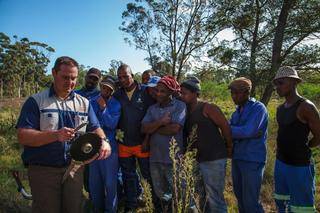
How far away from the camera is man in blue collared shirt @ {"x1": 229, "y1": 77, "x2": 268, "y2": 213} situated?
3846 millimetres

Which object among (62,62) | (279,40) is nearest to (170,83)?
(62,62)

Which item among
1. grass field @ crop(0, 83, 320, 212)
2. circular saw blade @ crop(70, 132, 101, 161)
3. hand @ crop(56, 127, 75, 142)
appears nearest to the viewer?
hand @ crop(56, 127, 75, 142)

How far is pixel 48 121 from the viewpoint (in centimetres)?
296

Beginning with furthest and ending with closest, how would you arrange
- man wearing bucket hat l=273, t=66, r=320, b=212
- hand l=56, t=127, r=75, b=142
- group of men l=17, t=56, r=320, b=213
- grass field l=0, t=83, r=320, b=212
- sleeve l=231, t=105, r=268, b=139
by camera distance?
grass field l=0, t=83, r=320, b=212, sleeve l=231, t=105, r=268, b=139, man wearing bucket hat l=273, t=66, r=320, b=212, group of men l=17, t=56, r=320, b=213, hand l=56, t=127, r=75, b=142

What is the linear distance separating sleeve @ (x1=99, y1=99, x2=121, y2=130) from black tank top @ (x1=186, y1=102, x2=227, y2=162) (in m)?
1.00

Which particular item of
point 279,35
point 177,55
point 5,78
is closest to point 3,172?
point 279,35

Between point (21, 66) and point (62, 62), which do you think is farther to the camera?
point (21, 66)

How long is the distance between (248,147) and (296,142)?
500 millimetres

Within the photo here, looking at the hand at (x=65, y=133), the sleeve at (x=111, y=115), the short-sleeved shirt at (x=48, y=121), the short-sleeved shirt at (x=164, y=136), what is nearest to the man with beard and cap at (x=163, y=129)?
the short-sleeved shirt at (x=164, y=136)

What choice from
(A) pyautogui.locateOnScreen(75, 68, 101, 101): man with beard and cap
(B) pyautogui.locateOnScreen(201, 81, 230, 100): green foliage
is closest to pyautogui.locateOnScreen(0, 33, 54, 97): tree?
(B) pyautogui.locateOnScreen(201, 81, 230, 100): green foliage

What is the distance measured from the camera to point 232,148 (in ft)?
13.1

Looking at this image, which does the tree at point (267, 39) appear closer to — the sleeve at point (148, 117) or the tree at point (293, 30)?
the tree at point (293, 30)

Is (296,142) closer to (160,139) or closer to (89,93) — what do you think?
(160,139)

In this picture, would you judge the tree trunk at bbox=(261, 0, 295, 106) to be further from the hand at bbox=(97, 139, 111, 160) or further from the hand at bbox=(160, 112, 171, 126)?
the hand at bbox=(97, 139, 111, 160)
